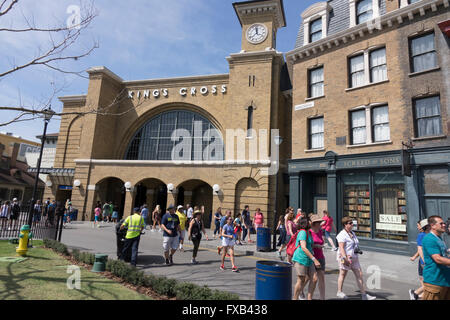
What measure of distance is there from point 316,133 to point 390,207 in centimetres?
593

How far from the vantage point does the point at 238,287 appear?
261 inches

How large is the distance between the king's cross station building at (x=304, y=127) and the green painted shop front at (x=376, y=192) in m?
0.05

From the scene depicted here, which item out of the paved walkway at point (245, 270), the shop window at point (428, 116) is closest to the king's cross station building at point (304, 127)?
the shop window at point (428, 116)

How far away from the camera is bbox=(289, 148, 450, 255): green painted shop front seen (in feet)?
39.6

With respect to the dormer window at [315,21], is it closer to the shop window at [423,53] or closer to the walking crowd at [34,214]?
the shop window at [423,53]

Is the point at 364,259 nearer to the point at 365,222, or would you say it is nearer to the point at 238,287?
the point at 365,222

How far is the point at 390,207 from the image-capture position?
13.3m

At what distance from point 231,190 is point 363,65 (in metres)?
12.0

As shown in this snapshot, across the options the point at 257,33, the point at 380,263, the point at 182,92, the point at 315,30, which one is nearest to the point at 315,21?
the point at 315,30

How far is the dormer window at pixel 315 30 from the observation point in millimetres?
17641

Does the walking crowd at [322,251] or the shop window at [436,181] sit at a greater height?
A: the shop window at [436,181]

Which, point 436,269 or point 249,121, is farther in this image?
point 249,121

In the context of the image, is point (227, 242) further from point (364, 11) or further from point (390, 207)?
point (364, 11)
